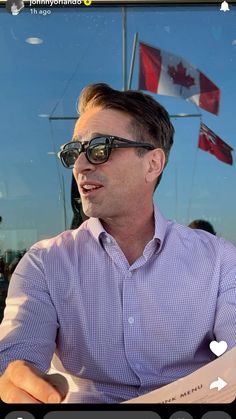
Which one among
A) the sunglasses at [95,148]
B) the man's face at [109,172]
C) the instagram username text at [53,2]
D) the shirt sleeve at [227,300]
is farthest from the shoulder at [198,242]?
the instagram username text at [53,2]

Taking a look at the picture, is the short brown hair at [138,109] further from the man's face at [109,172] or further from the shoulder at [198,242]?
the shoulder at [198,242]

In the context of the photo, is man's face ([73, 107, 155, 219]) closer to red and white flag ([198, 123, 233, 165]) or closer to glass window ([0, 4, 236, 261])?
glass window ([0, 4, 236, 261])

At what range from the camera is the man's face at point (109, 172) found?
96cm

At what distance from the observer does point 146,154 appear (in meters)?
1.06

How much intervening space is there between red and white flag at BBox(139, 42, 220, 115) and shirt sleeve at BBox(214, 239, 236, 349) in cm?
38

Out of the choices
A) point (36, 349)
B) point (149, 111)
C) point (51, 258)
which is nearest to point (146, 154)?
point (149, 111)

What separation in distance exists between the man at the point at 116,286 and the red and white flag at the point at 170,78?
105 mm

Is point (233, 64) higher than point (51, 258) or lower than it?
higher

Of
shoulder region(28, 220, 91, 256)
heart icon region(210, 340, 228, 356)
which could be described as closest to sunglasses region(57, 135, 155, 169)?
shoulder region(28, 220, 91, 256)

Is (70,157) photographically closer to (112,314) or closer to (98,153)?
(98,153)

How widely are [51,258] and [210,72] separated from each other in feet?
1.94

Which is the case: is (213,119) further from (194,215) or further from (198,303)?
(198,303)

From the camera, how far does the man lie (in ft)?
3.04

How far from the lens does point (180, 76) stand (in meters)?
1.15
